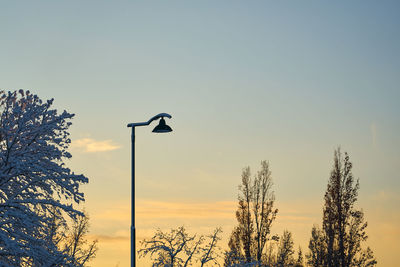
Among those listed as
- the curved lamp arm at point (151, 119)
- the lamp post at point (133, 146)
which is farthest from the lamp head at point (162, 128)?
the curved lamp arm at point (151, 119)

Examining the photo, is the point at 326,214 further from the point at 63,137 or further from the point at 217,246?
the point at 63,137

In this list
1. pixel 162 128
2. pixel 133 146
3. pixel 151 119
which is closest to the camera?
pixel 162 128

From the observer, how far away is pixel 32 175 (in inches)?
792

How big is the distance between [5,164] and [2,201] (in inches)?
85.0

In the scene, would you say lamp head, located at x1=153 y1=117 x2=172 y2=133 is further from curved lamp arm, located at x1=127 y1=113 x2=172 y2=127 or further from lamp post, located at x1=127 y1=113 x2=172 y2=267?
curved lamp arm, located at x1=127 y1=113 x2=172 y2=127

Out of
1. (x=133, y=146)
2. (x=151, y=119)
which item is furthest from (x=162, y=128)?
(x=133, y=146)

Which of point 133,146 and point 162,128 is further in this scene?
point 133,146

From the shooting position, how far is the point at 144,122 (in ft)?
63.1

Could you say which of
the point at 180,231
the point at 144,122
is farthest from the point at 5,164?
the point at 180,231

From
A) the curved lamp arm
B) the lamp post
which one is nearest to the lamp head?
the lamp post

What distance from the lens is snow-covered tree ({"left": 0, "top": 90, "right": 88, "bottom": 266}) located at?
1931 centimetres

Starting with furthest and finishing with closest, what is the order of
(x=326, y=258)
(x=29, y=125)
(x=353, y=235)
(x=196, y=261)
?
1. (x=326, y=258)
2. (x=353, y=235)
3. (x=196, y=261)
4. (x=29, y=125)

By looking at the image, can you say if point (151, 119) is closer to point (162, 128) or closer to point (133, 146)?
point (162, 128)

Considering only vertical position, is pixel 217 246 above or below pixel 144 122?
below
